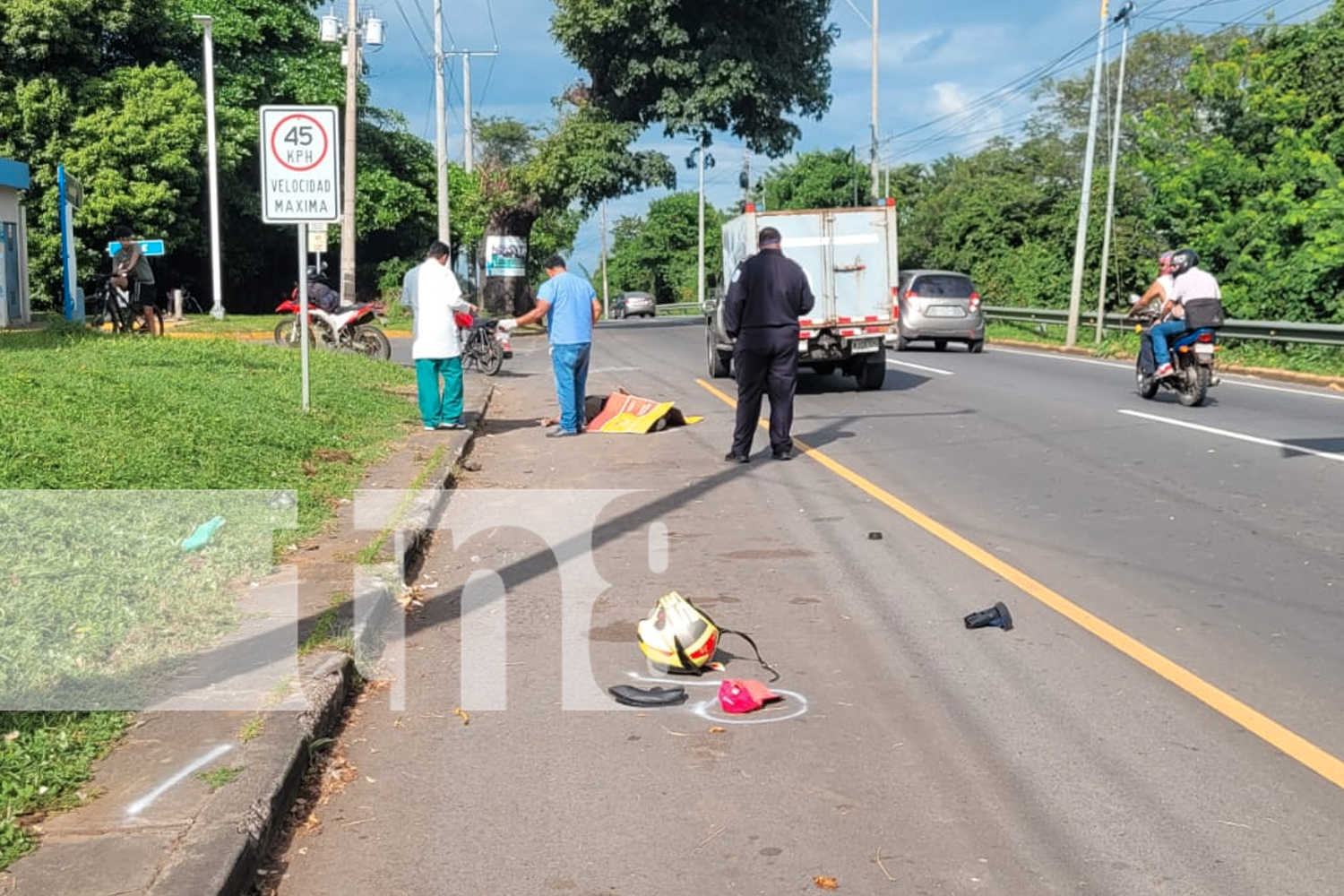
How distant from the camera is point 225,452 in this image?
9562 mm

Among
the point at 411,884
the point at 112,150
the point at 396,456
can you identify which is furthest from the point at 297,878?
the point at 112,150

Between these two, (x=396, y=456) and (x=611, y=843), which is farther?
(x=396, y=456)

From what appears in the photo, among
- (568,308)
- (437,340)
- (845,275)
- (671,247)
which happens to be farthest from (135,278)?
(671,247)

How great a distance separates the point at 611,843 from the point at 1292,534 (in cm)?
592

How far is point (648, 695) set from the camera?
5504 millimetres

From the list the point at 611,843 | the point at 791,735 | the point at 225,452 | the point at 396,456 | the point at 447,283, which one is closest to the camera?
the point at 611,843

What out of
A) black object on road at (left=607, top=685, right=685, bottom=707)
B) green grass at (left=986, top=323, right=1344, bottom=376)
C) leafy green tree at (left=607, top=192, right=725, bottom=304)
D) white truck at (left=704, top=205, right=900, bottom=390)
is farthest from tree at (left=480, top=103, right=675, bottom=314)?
leafy green tree at (left=607, top=192, right=725, bottom=304)

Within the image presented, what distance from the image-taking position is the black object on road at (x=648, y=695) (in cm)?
542

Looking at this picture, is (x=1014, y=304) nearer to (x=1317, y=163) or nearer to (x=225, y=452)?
(x=1317, y=163)

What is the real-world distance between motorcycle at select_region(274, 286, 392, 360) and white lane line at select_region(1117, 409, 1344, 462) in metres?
11.9

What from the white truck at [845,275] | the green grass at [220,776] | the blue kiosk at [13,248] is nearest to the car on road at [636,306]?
the blue kiosk at [13,248]

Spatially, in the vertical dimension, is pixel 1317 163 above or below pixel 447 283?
above

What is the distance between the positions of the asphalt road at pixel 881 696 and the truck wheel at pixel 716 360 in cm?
995

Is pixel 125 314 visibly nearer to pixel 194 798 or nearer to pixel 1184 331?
pixel 1184 331
